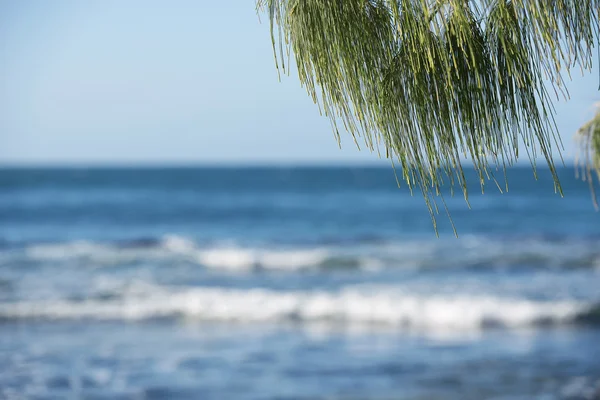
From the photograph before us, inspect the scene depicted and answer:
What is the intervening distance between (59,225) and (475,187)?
2575 centimetres

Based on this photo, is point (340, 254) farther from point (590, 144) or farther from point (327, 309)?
point (590, 144)

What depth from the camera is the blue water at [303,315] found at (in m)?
6.37

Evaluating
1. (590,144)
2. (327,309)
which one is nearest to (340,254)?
(327,309)

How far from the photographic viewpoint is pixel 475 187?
137 ft

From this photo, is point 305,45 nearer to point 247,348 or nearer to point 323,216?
point 247,348

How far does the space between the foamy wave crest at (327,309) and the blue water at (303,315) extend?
34mm

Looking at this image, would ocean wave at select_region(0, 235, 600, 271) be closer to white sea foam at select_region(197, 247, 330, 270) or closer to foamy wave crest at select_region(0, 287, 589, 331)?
white sea foam at select_region(197, 247, 330, 270)

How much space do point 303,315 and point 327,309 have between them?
404mm

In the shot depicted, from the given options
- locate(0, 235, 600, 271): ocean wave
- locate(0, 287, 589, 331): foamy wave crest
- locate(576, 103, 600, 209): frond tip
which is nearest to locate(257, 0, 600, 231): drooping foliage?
locate(576, 103, 600, 209): frond tip

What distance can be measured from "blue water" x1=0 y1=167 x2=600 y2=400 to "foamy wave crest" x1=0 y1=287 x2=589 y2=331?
3cm

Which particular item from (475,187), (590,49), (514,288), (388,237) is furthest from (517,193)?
(590,49)

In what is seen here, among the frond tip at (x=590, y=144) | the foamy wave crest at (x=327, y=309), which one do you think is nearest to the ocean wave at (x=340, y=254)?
the foamy wave crest at (x=327, y=309)

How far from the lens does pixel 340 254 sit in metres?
14.7

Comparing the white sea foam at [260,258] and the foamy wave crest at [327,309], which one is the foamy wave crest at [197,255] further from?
the foamy wave crest at [327,309]
